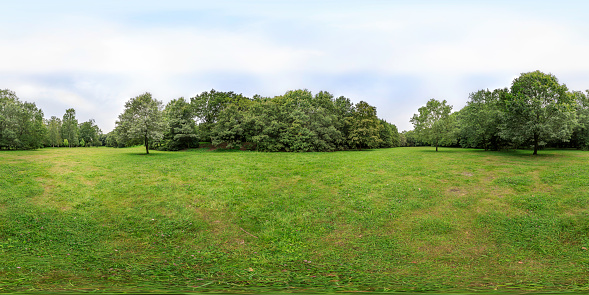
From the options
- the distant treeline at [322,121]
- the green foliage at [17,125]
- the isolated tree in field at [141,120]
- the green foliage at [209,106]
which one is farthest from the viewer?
the green foliage at [209,106]

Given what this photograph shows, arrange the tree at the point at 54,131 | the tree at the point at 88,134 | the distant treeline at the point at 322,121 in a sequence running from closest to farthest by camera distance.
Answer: the distant treeline at the point at 322,121 < the tree at the point at 54,131 < the tree at the point at 88,134

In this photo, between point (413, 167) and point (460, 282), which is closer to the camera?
point (460, 282)

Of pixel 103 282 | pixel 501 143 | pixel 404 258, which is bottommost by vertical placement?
pixel 404 258

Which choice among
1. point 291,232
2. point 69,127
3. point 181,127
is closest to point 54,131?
point 69,127

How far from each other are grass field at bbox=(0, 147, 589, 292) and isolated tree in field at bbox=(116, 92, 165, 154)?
1402cm

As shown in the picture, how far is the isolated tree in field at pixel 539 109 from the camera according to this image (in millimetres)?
23938

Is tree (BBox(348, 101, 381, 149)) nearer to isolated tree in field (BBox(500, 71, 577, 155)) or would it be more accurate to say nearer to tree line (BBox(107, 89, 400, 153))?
tree line (BBox(107, 89, 400, 153))

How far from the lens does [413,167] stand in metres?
21.6

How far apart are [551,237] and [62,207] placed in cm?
1959

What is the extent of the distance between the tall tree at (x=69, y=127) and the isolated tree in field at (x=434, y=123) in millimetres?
83751

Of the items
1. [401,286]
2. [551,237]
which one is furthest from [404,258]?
[551,237]

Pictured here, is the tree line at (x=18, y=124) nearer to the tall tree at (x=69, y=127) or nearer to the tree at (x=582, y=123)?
the tall tree at (x=69, y=127)

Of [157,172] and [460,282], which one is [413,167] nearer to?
[460,282]

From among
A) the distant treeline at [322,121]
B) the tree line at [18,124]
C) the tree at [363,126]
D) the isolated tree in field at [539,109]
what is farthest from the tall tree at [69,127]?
the isolated tree in field at [539,109]
